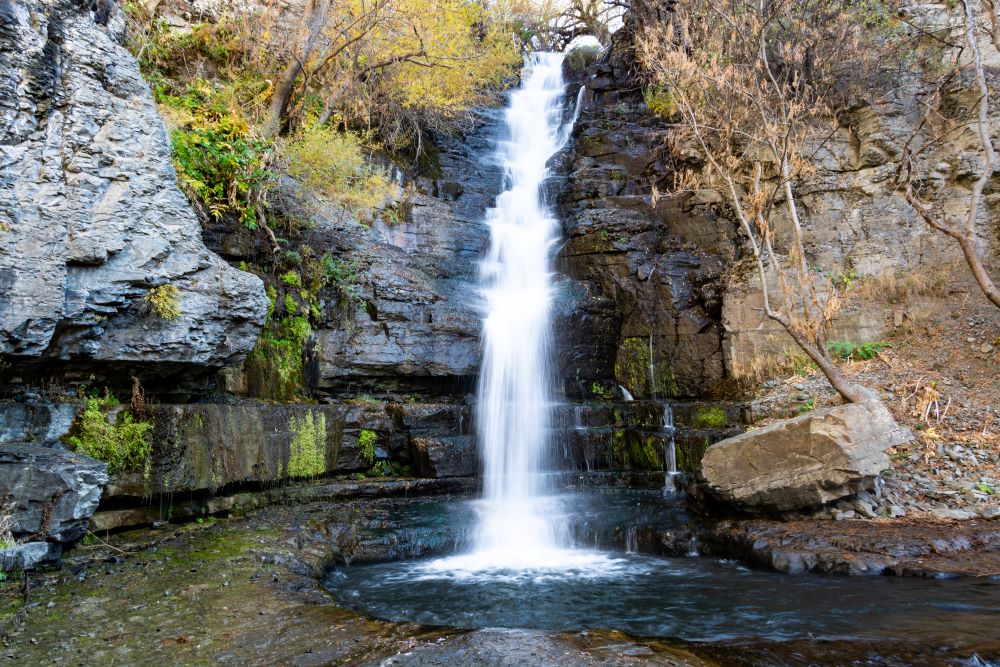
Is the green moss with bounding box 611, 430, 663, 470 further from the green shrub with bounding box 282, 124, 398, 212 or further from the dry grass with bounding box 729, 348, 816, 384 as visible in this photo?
the green shrub with bounding box 282, 124, 398, 212

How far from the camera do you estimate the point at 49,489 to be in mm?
5516

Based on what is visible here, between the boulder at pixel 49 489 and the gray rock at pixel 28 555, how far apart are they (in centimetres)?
9

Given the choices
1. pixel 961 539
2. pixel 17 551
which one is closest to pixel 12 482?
pixel 17 551

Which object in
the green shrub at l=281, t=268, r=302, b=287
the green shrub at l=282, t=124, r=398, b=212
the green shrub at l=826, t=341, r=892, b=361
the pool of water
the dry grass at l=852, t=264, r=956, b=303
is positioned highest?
the green shrub at l=282, t=124, r=398, b=212

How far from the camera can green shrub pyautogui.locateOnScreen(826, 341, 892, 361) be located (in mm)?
10547

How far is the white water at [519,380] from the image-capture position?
797 centimetres

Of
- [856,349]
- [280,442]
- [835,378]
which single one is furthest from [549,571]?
[856,349]

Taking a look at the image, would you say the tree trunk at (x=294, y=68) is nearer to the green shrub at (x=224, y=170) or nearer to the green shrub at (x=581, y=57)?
the green shrub at (x=224, y=170)

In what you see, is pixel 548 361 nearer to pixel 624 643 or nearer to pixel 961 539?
pixel 961 539

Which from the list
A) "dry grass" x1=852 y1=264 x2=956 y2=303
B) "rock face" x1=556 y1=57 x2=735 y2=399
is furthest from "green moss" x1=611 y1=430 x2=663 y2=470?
"dry grass" x1=852 y1=264 x2=956 y2=303

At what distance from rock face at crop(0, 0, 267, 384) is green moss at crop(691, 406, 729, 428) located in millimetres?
7481

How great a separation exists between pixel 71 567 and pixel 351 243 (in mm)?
7736

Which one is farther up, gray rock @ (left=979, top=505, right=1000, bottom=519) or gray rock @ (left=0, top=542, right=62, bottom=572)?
gray rock @ (left=979, top=505, right=1000, bottom=519)

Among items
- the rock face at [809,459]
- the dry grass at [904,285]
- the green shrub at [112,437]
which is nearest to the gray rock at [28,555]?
the green shrub at [112,437]
